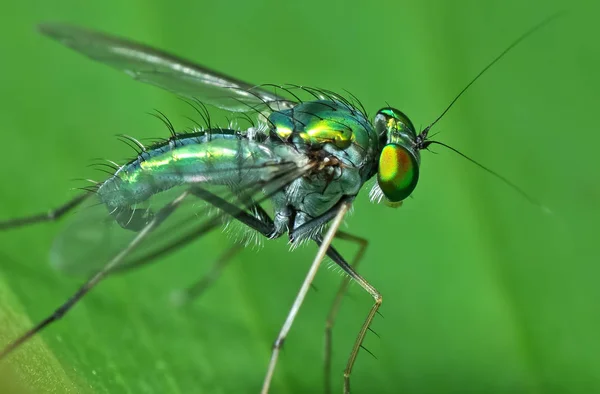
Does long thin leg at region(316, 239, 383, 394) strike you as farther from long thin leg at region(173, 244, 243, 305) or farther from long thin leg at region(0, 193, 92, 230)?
long thin leg at region(0, 193, 92, 230)

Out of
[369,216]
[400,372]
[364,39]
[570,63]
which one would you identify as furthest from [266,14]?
[400,372]

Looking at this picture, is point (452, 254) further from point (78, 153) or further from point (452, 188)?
point (78, 153)

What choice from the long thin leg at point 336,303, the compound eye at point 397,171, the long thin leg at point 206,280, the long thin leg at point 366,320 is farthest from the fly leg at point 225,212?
the compound eye at point 397,171

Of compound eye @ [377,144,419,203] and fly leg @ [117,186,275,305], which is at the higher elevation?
compound eye @ [377,144,419,203]

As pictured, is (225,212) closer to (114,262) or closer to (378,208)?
Answer: (114,262)

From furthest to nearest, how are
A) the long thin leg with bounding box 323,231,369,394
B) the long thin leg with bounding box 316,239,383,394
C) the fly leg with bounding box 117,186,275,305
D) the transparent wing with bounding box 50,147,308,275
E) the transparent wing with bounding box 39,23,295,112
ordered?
the transparent wing with bounding box 39,23,295,112
the long thin leg with bounding box 323,231,369,394
the long thin leg with bounding box 316,239,383,394
the fly leg with bounding box 117,186,275,305
the transparent wing with bounding box 50,147,308,275

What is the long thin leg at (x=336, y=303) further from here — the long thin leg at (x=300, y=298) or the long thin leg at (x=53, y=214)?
the long thin leg at (x=53, y=214)

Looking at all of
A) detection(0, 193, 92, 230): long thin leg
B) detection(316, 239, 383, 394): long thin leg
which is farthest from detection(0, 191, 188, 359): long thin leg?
detection(316, 239, 383, 394): long thin leg
